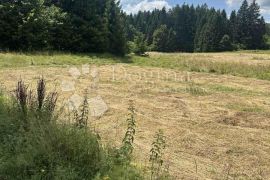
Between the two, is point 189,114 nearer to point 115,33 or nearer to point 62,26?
point 62,26

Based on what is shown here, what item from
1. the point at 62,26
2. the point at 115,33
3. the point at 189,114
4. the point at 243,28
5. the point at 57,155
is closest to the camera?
the point at 57,155

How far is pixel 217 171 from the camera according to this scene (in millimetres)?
5660

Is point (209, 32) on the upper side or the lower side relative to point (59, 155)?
upper

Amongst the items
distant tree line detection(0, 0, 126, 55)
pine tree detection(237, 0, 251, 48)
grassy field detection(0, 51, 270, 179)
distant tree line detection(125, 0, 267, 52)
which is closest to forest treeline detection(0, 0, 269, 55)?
distant tree line detection(0, 0, 126, 55)

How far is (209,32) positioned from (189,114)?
60.5 m

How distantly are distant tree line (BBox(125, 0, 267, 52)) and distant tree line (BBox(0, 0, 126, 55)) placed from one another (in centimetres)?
3242

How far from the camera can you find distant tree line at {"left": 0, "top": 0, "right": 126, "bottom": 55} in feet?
80.5

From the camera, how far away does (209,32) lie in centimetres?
6806

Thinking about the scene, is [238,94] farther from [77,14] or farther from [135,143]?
[77,14]

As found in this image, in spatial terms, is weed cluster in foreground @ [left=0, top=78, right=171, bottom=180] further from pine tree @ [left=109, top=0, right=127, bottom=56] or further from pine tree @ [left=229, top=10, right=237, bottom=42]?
pine tree @ [left=229, top=10, right=237, bottom=42]

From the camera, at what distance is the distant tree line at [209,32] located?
223ft

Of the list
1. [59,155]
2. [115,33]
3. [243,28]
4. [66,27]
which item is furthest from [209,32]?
[59,155]

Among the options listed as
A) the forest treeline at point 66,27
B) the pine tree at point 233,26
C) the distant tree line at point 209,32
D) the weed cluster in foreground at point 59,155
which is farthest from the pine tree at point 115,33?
the pine tree at point 233,26

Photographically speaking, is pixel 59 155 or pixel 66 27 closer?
pixel 59 155
